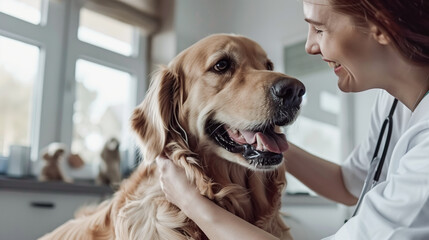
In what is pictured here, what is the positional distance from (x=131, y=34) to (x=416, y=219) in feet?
11.6

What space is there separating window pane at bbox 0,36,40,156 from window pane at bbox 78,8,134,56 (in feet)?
1.57

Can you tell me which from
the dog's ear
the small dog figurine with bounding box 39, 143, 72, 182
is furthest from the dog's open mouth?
the small dog figurine with bounding box 39, 143, 72, 182

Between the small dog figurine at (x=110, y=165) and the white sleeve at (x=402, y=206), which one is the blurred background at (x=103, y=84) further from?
the white sleeve at (x=402, y=206)

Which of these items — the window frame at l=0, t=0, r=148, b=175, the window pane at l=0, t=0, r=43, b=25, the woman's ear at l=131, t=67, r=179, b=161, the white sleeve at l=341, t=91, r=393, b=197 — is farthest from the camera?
the window frame at l=0, t=0, r=148, b=175

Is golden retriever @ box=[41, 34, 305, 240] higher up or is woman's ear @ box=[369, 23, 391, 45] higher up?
woman's ear @ box=[369, 23, 391, 45]

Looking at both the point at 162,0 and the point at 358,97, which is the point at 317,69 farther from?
the point at 162,0

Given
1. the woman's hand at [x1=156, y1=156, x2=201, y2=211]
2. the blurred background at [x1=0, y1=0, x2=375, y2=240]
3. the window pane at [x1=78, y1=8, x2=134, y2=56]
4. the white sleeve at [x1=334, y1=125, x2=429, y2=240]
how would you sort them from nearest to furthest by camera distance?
the white sleeve at [x1=334, y1=125, x2=429, y2=240] → the woman's hand at [x1=156, y1=156, x2=201, y2=211] → the blurred background at [x1=0, y1=0, x2=375, y2=240] → the window pane at [x1=78, y1=8, x2=134, y2=56]

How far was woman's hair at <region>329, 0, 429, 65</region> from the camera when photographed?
0.85 metres

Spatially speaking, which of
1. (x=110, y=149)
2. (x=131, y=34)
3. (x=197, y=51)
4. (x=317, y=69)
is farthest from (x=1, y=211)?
(x=317, y=69)

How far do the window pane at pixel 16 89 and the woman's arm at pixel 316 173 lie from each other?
7.14ft

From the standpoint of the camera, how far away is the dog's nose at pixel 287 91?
111 centimetres

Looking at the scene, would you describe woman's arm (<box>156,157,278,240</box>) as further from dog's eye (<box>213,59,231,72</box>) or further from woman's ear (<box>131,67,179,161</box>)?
dog's eye (<box>213,59,231,72</box>)

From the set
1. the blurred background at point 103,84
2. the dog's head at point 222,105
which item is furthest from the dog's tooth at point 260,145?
the blurred background at point 103,84

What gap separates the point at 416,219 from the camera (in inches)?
29.9
